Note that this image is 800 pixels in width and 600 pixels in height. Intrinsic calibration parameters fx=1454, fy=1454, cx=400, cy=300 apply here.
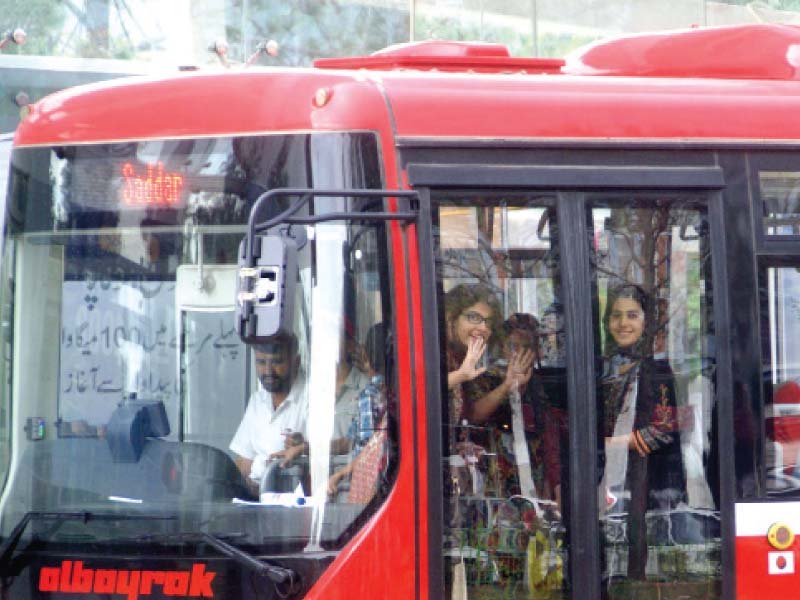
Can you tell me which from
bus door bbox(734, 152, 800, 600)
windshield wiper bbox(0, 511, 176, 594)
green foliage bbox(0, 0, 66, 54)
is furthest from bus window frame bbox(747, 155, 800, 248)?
green foliage bbox(0, 0, 66, 54)

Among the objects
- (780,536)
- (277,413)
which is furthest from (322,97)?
(780,536)

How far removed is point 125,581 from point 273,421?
30.1 inches

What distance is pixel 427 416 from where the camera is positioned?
5.01 m

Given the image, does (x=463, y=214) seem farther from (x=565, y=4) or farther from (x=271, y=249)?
(x=565, y=4)

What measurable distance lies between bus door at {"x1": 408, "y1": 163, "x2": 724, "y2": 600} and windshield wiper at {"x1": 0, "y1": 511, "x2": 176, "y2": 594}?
1.15 metres

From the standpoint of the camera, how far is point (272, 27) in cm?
1384

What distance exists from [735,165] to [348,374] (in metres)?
1.71

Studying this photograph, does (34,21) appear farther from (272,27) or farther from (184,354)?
(184,354)

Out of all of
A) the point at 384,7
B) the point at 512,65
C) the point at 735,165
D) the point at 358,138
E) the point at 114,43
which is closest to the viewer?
the point at 358,138

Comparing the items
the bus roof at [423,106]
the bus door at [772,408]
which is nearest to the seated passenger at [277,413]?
the bus roof at [423,106]

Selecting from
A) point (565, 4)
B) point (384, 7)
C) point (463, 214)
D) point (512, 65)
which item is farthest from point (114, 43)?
point (463, 214)

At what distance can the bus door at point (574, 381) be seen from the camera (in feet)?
16.8

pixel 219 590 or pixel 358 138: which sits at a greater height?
pixel 358 138

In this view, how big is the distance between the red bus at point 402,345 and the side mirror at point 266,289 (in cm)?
13
